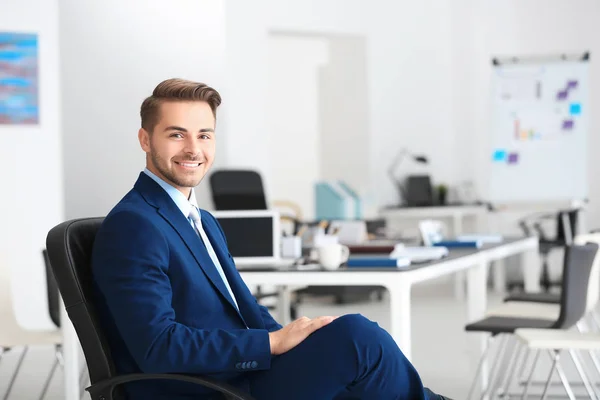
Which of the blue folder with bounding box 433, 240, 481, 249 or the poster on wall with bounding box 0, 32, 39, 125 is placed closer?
the blue folder with bounding box 433, 240, 481, 249

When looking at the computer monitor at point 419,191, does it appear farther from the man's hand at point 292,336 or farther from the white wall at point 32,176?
the man's hand at point 292,336

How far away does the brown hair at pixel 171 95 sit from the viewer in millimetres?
2205

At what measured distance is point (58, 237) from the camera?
7.09 feet

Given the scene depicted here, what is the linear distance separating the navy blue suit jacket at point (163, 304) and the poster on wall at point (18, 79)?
4.61 meters

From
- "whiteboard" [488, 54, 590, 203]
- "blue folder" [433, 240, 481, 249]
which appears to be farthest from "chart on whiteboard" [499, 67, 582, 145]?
"blue folder" [433, 240, 481, 249]

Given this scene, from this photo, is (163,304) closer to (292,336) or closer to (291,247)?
(292,336)

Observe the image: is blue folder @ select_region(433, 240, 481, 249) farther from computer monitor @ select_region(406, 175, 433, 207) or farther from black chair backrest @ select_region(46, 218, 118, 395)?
computer monitor @ select_region(406, 175, 433, 207)

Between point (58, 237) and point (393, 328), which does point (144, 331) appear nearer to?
point (58, 237)

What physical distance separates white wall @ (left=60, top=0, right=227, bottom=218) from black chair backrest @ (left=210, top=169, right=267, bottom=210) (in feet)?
2.05

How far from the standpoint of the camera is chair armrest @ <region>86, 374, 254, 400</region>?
2.05m

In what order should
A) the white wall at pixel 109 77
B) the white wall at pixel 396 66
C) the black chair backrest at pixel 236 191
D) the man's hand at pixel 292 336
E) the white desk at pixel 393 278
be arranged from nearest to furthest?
the man's hand at pixel 292 336 → the white desk at pixel 393 278 → the white wall at pixel 109 77 → the black chair backrest at pixel 236 191 → the white wall at pixel 396 66

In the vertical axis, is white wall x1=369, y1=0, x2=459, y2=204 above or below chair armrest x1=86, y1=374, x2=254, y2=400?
above

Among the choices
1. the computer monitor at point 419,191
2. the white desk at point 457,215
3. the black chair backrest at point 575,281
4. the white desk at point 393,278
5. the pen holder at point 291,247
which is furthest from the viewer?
the computer monitor at point 419,191

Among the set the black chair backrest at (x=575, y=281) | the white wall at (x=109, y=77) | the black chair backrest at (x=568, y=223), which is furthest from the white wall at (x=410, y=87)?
the black chair backrest at (x=575, y=281)
